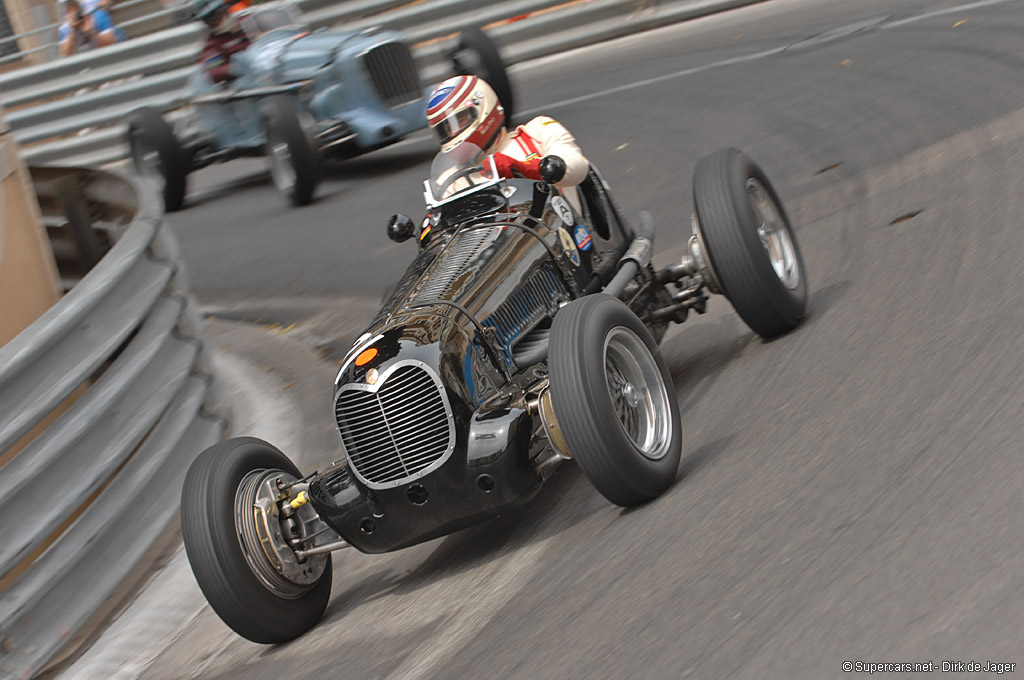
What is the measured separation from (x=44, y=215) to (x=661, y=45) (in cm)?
A: 832

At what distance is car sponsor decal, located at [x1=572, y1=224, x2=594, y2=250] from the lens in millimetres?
5977

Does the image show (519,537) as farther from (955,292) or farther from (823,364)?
(955,292)

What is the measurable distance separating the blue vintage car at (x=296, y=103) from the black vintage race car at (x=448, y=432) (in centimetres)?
687

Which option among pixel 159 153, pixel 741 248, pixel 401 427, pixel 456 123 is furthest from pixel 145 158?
pixel 401 427

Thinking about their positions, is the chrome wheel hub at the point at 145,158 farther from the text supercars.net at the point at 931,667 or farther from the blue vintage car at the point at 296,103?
the text supercars.net at the point at 931,667

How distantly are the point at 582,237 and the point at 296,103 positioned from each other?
24.1 ft

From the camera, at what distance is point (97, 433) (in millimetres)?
5762

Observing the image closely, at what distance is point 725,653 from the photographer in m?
3.45

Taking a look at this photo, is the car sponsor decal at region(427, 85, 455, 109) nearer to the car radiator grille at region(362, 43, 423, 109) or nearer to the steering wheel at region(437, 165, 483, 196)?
the steering wheel at region(437, 165, 483, 196)

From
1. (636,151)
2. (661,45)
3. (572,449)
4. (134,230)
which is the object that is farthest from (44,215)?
(661,45)

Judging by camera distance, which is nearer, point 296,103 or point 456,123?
point 456,123

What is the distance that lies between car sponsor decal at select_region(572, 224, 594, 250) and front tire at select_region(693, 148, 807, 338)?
53 centimetres

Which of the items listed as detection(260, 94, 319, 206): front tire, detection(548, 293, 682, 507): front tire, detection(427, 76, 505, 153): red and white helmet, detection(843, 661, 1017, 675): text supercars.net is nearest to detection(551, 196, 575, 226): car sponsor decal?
detection(427, 76, 505, 153): red and white helmet

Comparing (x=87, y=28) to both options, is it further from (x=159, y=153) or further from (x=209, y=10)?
(x=159, y=153)
